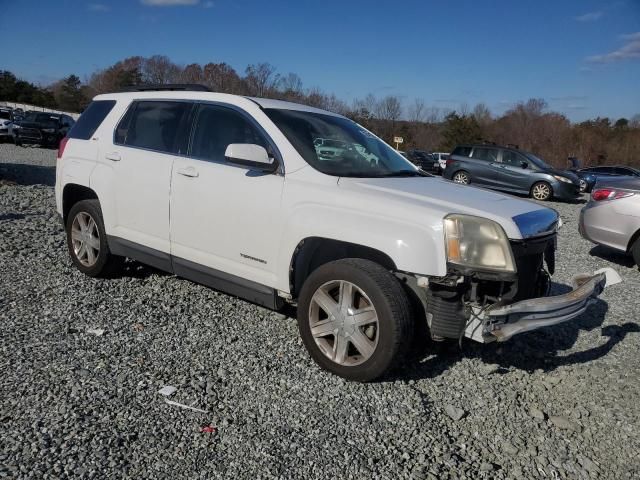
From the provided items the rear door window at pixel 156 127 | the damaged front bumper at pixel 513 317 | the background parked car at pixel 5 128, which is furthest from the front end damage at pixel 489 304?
the background parked car at pixel 5 128

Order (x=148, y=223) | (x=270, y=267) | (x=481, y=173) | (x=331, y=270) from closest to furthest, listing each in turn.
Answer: (x=331, y=270) → (x=270, y=267) → (x=148, y=223) → (x=481, y=173)

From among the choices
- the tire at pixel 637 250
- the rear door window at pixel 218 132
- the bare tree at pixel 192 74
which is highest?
the bare tree at pixel 192 74

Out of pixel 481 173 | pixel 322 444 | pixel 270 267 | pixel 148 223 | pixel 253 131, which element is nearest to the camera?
pixel 322 444

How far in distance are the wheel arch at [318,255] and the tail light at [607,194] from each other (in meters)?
5.48

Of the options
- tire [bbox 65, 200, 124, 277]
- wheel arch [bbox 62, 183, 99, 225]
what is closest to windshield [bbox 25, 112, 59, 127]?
wheel arch [bbox 62, 183, 99, 225]

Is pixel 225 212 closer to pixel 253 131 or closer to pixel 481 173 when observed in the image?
pixel 253 131

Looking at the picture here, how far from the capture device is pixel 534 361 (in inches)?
165

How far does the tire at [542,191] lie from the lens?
17.6m

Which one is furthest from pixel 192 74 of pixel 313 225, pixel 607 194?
pixel 313 225

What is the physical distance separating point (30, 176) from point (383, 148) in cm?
1131

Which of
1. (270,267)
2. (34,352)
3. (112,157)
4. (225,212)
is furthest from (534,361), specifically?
(112,157)

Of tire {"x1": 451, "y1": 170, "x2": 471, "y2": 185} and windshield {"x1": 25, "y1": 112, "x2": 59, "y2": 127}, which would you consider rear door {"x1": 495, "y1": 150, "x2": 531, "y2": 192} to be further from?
windshield {"x1": 25, "y1": 112, "x2": 59, "y2": 127}

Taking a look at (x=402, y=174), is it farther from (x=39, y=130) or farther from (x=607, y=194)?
(x=39, y=130)

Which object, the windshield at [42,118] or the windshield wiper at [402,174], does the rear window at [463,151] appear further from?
the windshield at [42,118]
